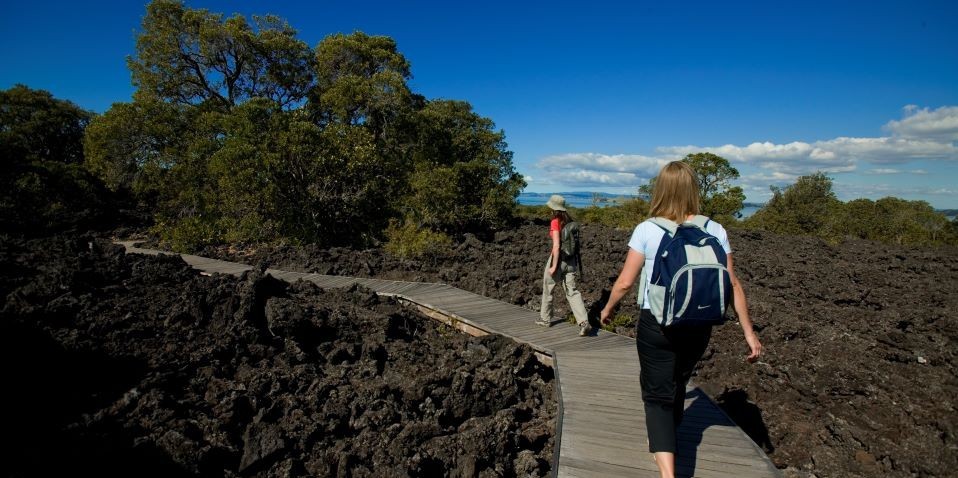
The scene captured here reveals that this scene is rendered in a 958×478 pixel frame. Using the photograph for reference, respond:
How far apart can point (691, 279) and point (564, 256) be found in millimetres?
4070

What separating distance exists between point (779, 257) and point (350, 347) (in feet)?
50.5

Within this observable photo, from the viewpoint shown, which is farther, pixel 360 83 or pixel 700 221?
pixel 360 83

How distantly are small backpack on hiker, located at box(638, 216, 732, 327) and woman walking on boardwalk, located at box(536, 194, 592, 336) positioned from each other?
3572mm

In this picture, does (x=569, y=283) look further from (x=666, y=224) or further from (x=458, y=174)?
(x=458, y=174)

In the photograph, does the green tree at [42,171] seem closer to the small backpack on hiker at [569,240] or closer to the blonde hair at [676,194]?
the small backpack on hiker at [569,240]

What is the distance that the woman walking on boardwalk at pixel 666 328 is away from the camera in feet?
10.3

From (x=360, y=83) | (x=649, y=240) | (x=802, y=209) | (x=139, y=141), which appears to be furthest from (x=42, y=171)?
(x=802, y=209)

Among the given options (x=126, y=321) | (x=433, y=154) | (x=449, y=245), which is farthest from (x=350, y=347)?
(x=433, y=154)

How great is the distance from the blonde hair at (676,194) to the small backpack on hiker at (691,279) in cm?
16

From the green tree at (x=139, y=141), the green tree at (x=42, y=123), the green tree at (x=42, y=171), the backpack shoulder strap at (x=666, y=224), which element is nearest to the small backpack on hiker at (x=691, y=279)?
the backpack shoulder strap at (x=666, y=224)

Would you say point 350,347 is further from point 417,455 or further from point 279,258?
point 279,258

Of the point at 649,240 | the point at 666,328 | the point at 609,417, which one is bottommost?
the point at 609,417

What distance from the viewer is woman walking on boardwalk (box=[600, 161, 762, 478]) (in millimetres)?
3152

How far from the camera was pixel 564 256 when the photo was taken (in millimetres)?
→ 6941
